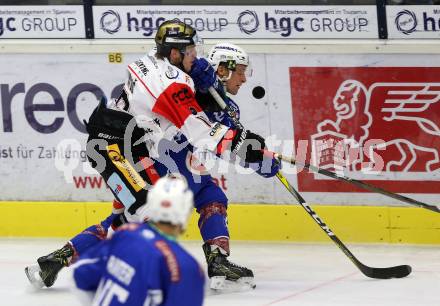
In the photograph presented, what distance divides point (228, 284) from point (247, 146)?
71 centimetres

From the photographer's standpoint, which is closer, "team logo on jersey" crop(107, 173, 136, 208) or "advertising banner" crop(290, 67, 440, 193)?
"team logo on jersey" crop(107, 173, 136, 208)

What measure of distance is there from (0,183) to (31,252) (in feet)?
2.37

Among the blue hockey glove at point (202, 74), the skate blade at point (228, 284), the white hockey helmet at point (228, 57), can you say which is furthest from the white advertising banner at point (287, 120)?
the skate blade at point (228, 284)

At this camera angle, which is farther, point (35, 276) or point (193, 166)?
point (35, 276)

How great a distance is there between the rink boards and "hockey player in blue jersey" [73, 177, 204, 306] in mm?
3728

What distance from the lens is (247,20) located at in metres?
7.34

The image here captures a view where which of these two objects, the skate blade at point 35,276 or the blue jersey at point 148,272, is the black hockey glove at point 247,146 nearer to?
the skate blade at point 35,276

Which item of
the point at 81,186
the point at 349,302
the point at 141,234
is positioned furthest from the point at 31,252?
the point at 141,234

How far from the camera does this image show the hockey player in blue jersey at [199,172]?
569 centimetres

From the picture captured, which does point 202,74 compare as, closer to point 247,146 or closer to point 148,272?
point 247,146

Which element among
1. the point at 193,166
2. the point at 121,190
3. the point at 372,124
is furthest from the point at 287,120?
the point at 121,190

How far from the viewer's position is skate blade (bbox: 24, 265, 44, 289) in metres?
6.09

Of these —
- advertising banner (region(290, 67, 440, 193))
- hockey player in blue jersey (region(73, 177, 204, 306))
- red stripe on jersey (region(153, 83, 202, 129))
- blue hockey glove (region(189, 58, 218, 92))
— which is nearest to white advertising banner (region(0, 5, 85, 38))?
advertising banner (region(290, 67, 440, 193))

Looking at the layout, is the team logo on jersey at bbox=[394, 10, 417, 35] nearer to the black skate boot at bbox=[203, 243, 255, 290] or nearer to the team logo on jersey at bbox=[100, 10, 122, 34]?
the team logo on jersey at bbox=[100, 10, 122, 34]
